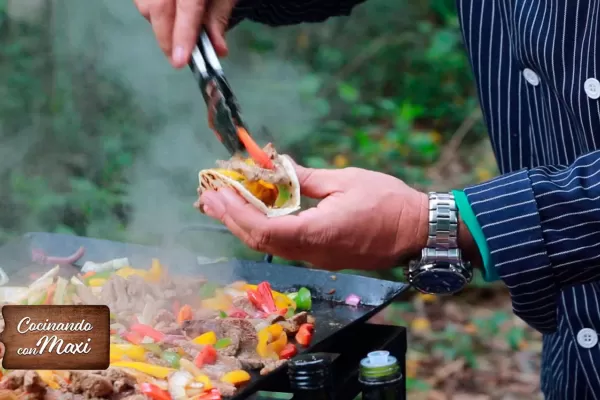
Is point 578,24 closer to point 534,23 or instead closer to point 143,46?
point 534,23

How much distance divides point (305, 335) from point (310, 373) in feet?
0.95

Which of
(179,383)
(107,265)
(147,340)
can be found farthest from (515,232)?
(107,265)

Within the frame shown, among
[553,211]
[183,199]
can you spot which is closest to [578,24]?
[553,211]

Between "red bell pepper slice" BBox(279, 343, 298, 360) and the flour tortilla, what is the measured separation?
0.29 meters

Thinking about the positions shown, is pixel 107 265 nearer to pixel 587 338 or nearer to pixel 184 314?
pixel 184 314

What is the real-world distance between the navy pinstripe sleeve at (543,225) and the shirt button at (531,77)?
1.36ft

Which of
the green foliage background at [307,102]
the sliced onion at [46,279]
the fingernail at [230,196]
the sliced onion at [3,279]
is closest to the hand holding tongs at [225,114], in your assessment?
the fingernail at [230,196]

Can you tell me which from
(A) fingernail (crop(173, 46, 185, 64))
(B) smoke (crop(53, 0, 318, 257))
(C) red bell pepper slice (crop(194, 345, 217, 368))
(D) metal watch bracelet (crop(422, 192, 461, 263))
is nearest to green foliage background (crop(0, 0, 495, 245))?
(B) smoke (crop(53, 0, 318, 257))

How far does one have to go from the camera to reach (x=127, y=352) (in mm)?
1428

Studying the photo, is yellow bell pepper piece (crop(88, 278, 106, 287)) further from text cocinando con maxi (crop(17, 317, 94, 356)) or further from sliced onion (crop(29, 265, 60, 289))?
text cocinando con maxi (crop(17, 317, 94, 356))

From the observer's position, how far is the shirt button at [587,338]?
1624mm

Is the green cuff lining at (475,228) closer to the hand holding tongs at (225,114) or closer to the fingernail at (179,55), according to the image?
the hand holding tongs at (225,114)

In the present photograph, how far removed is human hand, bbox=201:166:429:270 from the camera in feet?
4.24

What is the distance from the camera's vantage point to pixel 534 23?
156 centimetres
